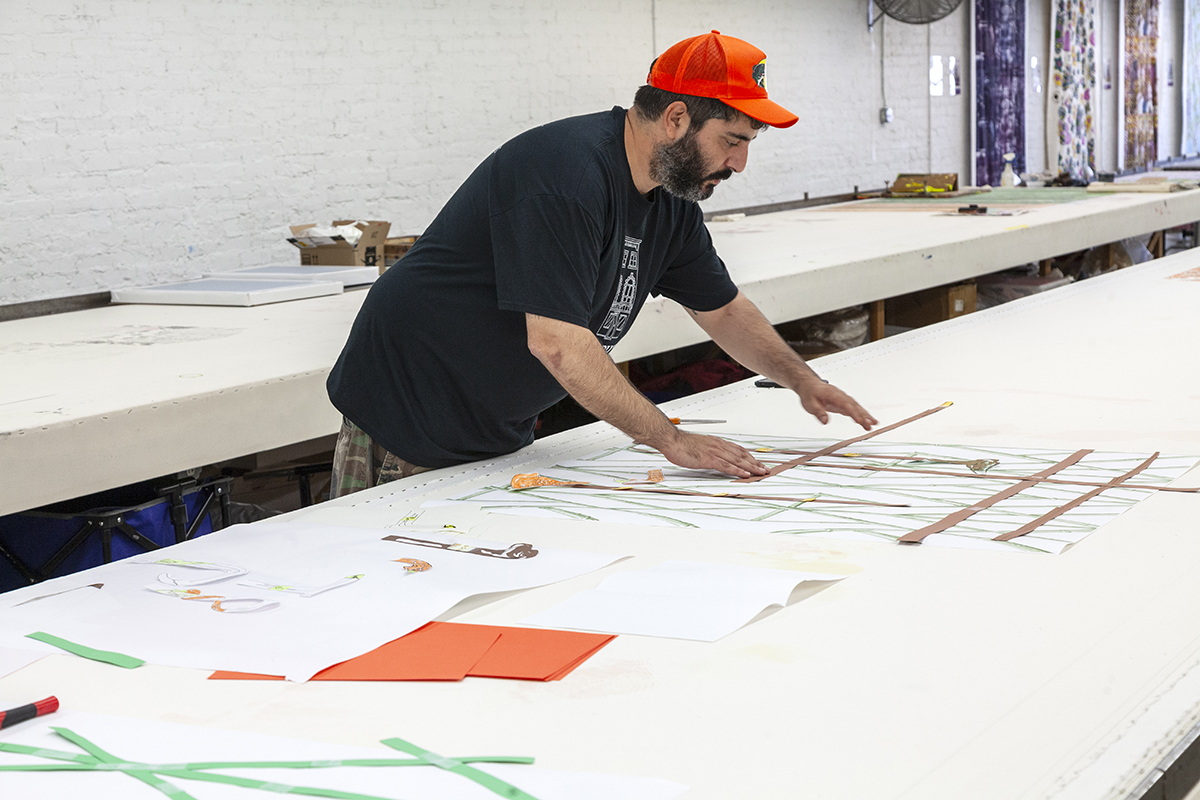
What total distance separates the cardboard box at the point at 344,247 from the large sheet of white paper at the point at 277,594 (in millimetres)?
2851

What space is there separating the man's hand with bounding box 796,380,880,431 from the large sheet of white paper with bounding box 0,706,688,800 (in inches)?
47.8

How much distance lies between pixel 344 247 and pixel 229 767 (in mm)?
3537

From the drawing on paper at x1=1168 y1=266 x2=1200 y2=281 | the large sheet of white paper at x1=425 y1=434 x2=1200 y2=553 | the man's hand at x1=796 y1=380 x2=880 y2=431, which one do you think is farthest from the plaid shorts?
the drawing on paper at x1=1168 y1=266 x2=1200 y2=281

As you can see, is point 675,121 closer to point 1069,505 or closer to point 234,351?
point 1069,505

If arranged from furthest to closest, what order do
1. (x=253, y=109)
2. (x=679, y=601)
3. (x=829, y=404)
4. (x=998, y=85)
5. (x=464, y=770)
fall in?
(x=998, y=85)
(x=253, y=109)
(x=829, y=404)
(x=679, y=601)
(x=464, y=770)

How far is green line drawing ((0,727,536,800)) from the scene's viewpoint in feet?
2.74

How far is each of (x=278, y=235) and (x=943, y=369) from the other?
121 inches

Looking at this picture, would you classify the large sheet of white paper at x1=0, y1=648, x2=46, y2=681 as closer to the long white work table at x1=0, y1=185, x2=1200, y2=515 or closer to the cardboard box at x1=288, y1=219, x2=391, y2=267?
the long white work table at x1=0, y1=185, x2=1200, y2=515

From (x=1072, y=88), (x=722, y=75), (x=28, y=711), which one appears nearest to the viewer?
(x=28, y=711)

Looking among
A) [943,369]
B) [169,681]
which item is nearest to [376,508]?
[169,681]

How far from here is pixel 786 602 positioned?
46.9 inches

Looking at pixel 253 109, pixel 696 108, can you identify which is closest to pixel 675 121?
pixel 696 108

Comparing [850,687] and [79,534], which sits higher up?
[850,687]

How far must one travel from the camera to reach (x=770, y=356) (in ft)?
7.06
